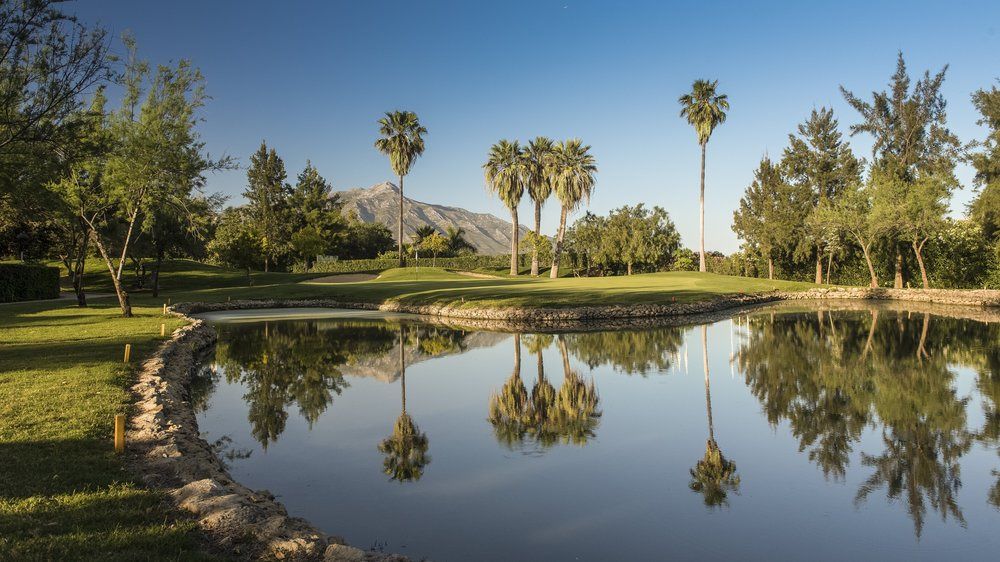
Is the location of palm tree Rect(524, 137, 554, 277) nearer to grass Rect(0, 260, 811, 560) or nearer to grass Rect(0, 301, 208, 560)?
grass Rect(0, 260, 811, 560)

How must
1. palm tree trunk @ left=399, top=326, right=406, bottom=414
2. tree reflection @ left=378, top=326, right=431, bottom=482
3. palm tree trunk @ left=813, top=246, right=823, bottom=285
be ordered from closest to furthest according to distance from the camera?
tree reflection @ left=378, top=326, right=431, bottom=482 < palm tree trunk @ left=399, top=326, right=406, bottom=414 < palm tree trunk @ left=813, top=246, right=823, bottom=285

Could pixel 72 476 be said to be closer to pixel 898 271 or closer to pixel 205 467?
pixel 205 467

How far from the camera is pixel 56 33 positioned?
13531 mm

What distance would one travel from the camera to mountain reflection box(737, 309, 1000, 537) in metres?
8.43

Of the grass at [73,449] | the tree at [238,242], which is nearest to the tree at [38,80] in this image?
the grass at [73,449]

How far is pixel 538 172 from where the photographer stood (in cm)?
6431

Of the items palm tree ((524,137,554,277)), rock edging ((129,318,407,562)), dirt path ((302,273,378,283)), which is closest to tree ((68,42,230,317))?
rock edging ((129,318,407,562))

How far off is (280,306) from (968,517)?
1578 inches

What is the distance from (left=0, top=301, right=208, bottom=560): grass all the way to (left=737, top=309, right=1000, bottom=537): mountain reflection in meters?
8.30

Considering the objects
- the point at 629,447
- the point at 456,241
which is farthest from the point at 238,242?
the point at 456,241

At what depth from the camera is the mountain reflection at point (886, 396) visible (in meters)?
8.43

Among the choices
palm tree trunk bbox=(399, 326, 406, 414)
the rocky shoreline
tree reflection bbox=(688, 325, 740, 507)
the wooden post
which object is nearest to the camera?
the rocky shoreline

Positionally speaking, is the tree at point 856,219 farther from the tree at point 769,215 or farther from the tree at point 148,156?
the tree at point 148,156

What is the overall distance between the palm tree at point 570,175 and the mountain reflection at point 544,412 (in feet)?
153
